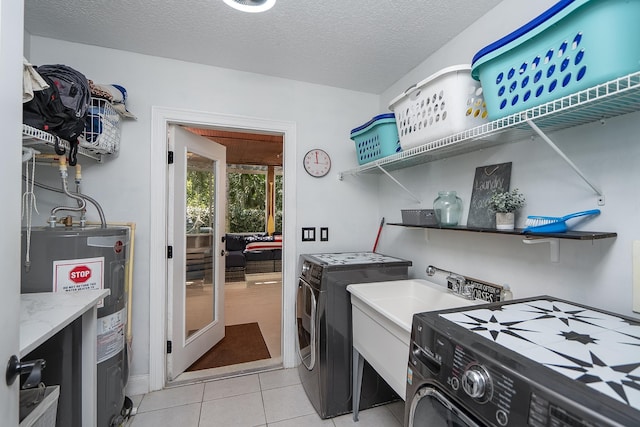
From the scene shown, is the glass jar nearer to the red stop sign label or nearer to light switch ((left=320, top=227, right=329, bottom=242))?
light switch ((left=320, top=227, right=329, bottom=242))

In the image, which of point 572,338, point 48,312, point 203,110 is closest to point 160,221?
point 203,110

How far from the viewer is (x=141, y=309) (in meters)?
2.10

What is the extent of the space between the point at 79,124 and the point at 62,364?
1171 mm

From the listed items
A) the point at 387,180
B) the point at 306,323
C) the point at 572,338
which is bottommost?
the point at 306,323

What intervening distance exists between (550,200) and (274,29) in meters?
1.78

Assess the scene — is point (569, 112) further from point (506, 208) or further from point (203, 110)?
point (203, 110)

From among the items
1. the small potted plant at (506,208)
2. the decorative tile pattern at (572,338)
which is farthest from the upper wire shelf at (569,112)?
the decorative tile pattern at (572,338)

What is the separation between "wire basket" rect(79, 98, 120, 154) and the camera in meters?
1.68

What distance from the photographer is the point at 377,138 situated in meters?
2.04

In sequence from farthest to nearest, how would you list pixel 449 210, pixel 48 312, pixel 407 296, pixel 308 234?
pixel 308 234 → pixel 407 296 → pixel 449 210 → pixel 48 312

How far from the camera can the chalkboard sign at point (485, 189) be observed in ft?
4.87

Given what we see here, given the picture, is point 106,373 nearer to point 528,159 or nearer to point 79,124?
point 79,124

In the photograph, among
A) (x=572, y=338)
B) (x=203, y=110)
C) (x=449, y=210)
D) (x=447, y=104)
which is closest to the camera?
(x=572, y=338)

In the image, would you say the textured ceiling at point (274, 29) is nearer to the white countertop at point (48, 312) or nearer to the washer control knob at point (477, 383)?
the white countertop at point (48, 312)
